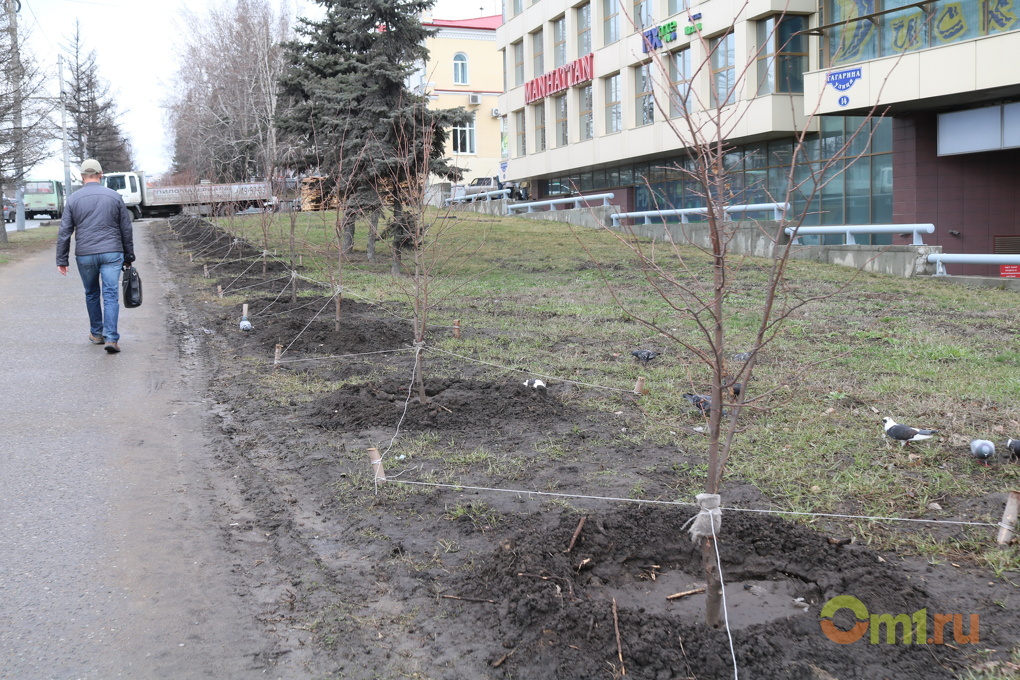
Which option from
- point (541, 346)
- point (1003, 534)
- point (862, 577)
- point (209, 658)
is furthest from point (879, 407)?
point (209, 658)

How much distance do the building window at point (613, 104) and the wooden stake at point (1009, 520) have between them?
3004 centimetres

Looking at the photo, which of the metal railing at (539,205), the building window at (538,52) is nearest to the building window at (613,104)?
the metal railing at (539,205)

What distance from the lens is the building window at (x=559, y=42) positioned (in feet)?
123

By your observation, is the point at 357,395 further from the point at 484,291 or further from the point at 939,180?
the point at 939,180

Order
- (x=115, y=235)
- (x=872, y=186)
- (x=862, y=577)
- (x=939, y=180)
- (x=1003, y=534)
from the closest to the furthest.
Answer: (x=862, y=577)
(x=1003, y=534)
(x=115, y=235)
(x=939, y=180)
(x=872, y=186)

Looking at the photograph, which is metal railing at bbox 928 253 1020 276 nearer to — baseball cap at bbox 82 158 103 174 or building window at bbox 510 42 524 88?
baseball cap at bbox 82 158 103 174

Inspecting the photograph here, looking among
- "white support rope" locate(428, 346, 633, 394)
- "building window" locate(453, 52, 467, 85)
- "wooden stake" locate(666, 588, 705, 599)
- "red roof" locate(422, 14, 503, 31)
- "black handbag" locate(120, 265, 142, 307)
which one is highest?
"red roof" locate(422, 14, 503, 31)

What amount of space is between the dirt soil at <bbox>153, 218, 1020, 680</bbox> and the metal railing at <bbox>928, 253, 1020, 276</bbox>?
37.9 feet

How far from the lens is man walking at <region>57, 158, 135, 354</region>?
31.2 ft

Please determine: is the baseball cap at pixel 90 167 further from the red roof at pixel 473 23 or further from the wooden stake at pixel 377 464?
the red roof at pixel 473 23

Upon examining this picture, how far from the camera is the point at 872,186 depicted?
23.7 metres

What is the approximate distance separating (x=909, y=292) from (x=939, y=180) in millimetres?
8027

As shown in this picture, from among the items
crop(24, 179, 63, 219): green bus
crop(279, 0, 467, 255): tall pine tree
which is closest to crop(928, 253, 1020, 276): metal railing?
crop(279, 0, 467, 255): tall pine tree

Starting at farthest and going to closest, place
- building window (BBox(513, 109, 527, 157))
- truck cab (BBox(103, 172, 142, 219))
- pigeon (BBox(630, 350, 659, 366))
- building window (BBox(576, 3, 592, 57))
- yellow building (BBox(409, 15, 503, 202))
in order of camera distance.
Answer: yellow building (BBox(409, 15, 503, 202)) < truck cab (BBox(103, 172, 142, 219)) < building window (BBox(513, 109, 527, 157)) < building window (BBox(576, 3, 592, 57)) < pigeon (BBox(630, 350, 659, 366))
